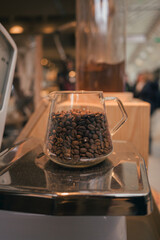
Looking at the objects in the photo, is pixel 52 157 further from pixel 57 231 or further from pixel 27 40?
pixel 27 40

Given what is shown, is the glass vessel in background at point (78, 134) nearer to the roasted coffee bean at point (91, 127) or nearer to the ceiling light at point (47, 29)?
the roasted coffee bean at point (91, 127)

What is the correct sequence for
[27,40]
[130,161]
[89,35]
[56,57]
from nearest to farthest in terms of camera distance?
[130,161] → [89,35] → [27,40] → [56,57]

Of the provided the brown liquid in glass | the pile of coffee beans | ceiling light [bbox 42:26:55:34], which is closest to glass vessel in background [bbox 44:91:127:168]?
the pile of coffee beans

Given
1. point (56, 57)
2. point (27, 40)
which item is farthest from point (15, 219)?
point (56, 57)

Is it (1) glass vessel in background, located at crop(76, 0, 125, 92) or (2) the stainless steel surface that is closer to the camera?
(2) the stainless steel surface

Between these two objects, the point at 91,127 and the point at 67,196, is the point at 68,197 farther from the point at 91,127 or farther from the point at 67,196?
the point at 91,127

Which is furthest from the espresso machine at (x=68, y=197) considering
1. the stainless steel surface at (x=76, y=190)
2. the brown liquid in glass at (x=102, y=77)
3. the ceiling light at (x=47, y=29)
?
the ceiling light at (x=47, y=29)

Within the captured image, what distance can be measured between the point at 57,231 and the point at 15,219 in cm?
8

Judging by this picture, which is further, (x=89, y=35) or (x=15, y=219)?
(x=89, y=35)

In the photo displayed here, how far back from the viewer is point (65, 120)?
1.32 ft

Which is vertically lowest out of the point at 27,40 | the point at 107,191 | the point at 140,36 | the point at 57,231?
the point at 57,231

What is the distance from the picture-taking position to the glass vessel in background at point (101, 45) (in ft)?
2.51

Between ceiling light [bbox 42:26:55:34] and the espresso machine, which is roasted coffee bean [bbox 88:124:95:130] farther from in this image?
ceiling light [bbox 42:26:55:34]

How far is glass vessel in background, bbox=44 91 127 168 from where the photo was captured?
39 cm
